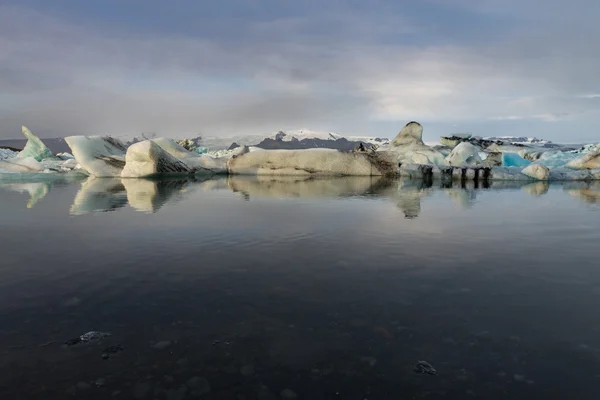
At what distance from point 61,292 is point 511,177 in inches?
965

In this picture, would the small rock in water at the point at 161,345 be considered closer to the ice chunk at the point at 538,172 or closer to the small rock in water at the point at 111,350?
the small rock in water at the point at 111,350

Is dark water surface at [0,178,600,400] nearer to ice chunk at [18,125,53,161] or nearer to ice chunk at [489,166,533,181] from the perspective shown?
ice chunk at [489,166,533,181]

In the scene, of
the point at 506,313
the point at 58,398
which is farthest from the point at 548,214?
the point at 58,398

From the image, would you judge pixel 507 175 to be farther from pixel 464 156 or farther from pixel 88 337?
pixel 88 337

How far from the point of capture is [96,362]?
2494 mm

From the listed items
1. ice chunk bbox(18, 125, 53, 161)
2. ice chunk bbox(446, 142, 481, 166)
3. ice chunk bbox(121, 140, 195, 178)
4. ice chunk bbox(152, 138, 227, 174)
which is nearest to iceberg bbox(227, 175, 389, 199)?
ice chunk bbox(121, 140, 195, 178)

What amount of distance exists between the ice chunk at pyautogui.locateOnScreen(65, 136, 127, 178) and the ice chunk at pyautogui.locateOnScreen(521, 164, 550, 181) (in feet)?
80.4

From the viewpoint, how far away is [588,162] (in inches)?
1075

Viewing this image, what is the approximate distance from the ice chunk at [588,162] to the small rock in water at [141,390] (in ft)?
106

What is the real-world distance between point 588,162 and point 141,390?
3263 centimetres

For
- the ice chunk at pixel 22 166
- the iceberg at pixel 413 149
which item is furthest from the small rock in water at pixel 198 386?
the ice chunk at pixel 22 166

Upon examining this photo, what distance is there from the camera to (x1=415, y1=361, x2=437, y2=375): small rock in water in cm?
242

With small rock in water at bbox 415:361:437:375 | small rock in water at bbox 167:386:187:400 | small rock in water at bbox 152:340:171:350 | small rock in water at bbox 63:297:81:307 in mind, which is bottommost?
small rock in water at bbox 415:361:437:375

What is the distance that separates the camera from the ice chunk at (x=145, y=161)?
2183 cm
